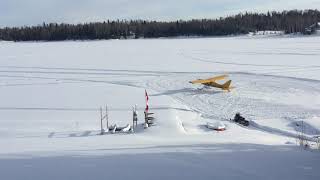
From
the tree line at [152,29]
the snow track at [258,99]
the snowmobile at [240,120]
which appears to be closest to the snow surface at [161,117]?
the snow track at [258,99]

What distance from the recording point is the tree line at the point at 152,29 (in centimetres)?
9550

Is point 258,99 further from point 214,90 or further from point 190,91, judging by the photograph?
point 190,91

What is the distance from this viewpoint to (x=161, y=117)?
47.1ft

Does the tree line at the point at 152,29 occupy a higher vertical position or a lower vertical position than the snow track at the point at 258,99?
higher

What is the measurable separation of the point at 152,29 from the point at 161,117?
277 ft

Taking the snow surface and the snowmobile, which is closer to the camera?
the snow surface

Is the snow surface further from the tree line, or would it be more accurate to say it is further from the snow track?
the tree line

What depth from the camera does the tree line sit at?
95.5m

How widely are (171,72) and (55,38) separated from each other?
75.3m

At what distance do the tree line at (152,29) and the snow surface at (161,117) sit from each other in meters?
59.7

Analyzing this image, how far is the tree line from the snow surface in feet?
196

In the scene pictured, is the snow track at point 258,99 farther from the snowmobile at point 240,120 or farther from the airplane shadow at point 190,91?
the snowmobile at point 240,120

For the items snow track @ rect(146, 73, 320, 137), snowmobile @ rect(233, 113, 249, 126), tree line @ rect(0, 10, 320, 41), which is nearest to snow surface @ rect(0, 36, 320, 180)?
snow track @ rect(146, 73, 320, 137)

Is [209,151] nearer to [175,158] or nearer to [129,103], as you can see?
[175,158]
